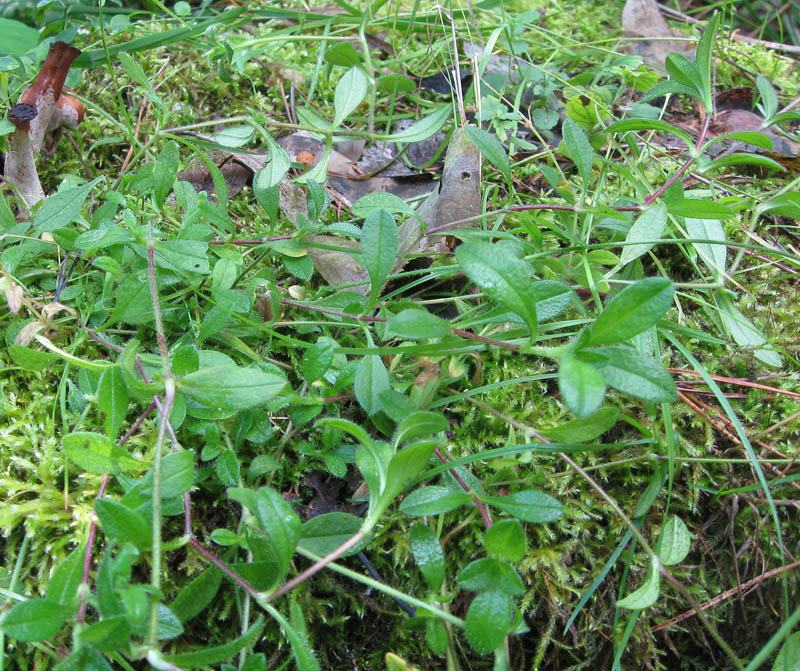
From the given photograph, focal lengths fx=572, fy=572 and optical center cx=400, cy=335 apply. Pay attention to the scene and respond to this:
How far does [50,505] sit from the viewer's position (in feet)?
3.29

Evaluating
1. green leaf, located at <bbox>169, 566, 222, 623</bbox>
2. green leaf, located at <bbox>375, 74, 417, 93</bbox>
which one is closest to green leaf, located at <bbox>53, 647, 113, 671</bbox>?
green leaf, located at <bbox>169, 566, 222, 623</bbox>

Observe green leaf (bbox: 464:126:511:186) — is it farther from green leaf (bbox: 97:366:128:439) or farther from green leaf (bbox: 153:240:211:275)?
green leaf (bbox: 97:366:128:439)

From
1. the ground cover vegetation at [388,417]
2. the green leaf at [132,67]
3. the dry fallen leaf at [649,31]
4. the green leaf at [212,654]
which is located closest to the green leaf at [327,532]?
the ground cover vegetation at [388,417]

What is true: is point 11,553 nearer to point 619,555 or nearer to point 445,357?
point 445,357

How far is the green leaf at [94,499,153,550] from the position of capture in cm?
79

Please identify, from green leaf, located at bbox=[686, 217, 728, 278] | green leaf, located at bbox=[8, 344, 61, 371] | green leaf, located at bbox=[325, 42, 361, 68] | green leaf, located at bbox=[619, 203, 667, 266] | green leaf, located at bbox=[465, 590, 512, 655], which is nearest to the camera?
green leaf, located at bbox=[465, 590, 512, 655]

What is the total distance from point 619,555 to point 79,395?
109 centimetres

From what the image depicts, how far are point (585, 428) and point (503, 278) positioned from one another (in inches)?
12.1

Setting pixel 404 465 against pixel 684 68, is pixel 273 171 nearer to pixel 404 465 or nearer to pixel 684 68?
pixel 404 465

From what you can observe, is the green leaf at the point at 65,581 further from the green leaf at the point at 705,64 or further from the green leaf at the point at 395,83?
the green leaf at the point at 705,64

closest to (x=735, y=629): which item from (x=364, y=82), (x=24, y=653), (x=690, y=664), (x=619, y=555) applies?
(x=690, y=664)

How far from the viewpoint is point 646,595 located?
917 mm

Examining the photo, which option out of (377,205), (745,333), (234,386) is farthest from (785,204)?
(234,386)

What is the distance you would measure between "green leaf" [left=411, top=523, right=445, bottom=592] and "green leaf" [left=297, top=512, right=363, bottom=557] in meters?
0.09
